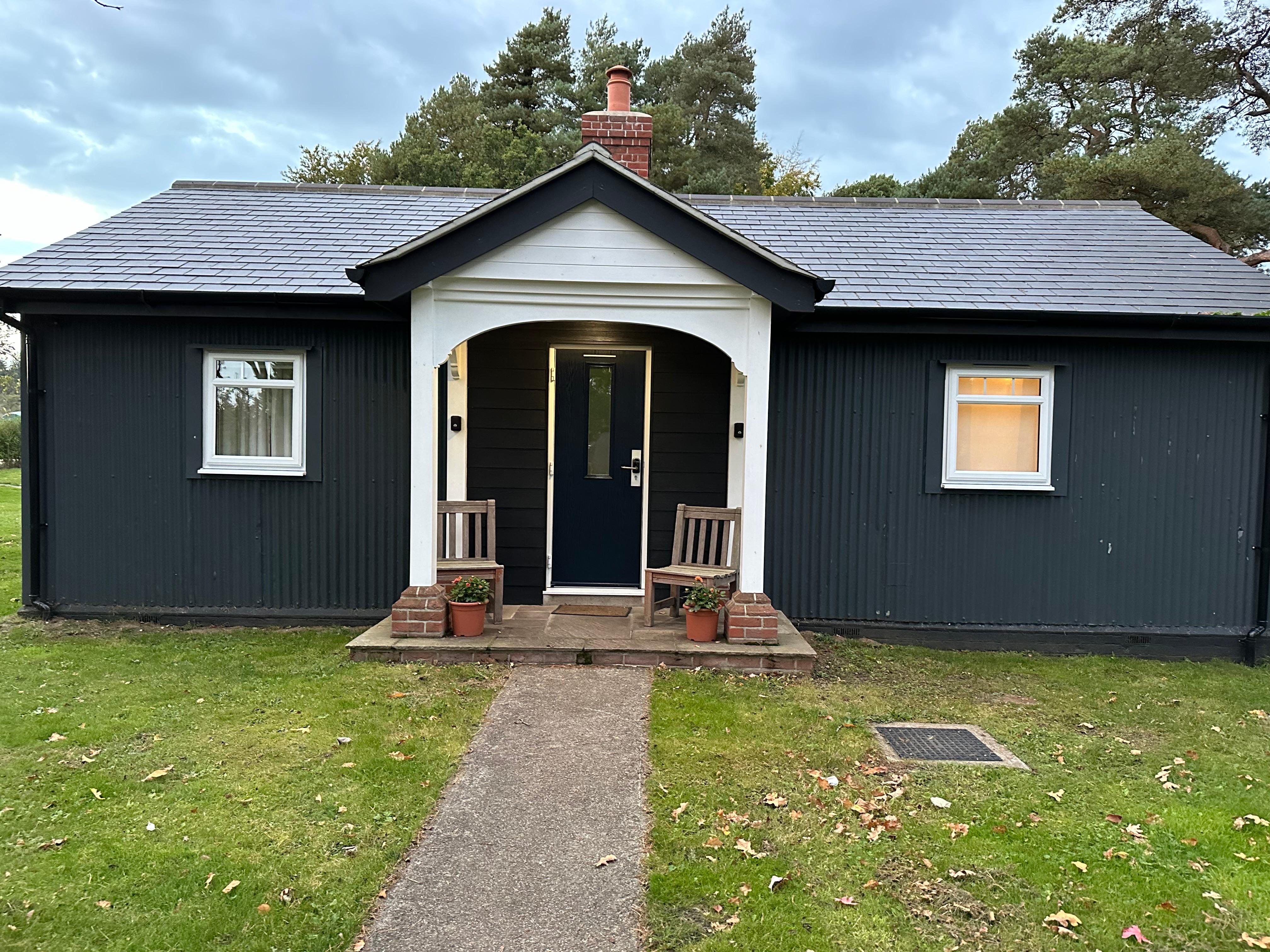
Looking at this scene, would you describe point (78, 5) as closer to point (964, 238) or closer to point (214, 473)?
point (214, 473)

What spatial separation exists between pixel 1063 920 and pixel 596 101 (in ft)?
86.6

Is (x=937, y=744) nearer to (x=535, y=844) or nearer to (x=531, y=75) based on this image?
(x=535, y=844)

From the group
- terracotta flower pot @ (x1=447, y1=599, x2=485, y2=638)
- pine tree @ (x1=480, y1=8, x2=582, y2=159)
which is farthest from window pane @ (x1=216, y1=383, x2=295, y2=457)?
pine tree @ (x1=480, y1=8, x2=582, y2=159)

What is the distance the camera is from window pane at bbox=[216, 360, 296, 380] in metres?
6.64

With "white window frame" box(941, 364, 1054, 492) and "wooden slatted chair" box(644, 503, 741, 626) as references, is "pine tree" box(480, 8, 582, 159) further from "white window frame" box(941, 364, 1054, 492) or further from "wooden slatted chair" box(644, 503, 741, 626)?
"wooden slatted chair" box(644, 503, 741, 626)

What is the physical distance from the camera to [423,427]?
5613 millimetres

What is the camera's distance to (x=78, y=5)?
3.53 meters

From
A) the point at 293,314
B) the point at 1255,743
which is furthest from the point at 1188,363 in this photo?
the point at 293,314

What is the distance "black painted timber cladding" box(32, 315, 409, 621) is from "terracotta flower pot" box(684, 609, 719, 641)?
2619 mm

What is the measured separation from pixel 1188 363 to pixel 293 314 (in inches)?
291

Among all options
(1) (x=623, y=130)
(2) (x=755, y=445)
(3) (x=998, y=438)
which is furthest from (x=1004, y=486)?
(1) (x=623, y=130)

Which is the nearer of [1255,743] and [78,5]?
[78,5]

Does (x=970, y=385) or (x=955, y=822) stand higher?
(x=970, y=385)

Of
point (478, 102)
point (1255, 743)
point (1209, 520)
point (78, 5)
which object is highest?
point (478, 102)
